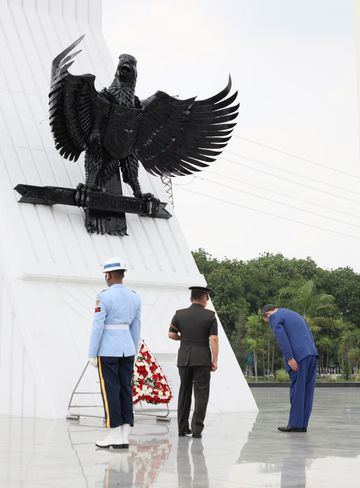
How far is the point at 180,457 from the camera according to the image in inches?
261

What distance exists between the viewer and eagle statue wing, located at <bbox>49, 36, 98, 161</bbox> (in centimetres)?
1170

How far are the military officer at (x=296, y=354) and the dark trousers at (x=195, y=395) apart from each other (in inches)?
42.6

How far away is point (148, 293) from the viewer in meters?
12.5

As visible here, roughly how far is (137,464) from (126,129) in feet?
23.7

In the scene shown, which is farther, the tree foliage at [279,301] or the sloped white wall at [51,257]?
the tree foliage at [279,301]

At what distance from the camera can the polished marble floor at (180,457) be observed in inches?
213

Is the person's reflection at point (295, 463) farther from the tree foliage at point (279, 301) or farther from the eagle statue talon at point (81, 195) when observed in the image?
the tree foliage at point (279, 301)

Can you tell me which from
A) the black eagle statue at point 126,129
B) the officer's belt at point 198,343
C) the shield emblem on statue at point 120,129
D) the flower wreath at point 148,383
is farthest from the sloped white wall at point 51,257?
the officer's belt at point 198,343

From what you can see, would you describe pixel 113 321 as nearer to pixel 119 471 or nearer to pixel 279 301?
pixel 119 471

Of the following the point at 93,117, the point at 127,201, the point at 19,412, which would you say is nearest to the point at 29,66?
the point at 93,117

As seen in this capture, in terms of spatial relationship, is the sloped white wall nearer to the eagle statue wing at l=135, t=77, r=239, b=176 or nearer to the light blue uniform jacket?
the eagle statue wing at l=135, t=77, r=239, b=176

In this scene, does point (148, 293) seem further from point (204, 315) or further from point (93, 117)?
point (204, 315)

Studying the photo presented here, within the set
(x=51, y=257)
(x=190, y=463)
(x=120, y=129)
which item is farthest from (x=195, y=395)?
(x=120, y=129)

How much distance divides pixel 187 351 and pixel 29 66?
6.80 meters
